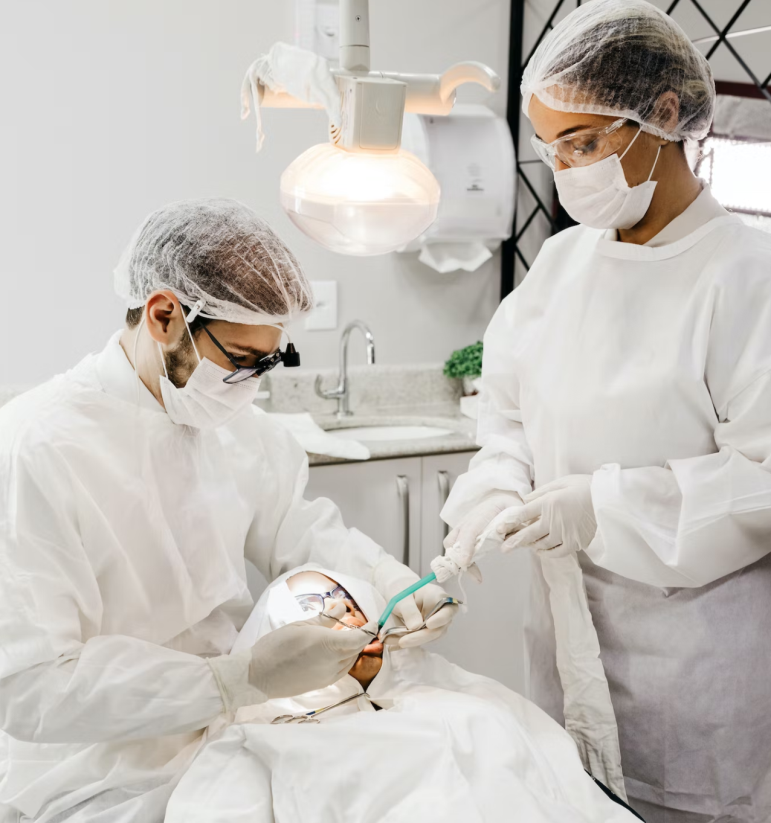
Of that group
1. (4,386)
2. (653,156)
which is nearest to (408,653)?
(653,156)

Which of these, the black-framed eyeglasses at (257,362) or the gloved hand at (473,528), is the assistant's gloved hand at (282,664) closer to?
the gloved hand at (473,528)

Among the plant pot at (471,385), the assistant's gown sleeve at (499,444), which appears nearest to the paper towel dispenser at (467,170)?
the plant pot at (471,385)

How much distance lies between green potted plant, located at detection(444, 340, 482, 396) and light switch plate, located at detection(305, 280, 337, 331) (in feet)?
1.52

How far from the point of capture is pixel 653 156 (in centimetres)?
137

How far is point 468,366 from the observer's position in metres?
3.05

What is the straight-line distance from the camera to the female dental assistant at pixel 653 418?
4.31ft

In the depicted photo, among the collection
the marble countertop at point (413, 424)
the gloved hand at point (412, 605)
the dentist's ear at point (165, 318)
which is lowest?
Answer: the marble countertop at point (413, 424)

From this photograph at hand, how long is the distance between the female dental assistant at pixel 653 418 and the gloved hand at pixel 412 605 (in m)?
0.14

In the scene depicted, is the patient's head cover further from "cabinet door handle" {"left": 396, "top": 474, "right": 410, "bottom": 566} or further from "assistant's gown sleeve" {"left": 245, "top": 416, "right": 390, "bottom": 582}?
"cabinet door handle" {"left": 396, "top": 474, "right": 410, "bottom": 566}

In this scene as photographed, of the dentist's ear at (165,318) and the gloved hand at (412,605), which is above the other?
the dentist's ear at (165,318)

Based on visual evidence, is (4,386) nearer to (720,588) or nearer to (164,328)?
(164,328)

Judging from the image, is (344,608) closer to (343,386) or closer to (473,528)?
(473,528)

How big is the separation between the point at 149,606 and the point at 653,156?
3.60 feet

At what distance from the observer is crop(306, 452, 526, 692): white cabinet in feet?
8.41
